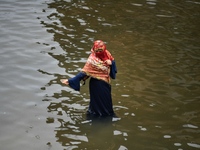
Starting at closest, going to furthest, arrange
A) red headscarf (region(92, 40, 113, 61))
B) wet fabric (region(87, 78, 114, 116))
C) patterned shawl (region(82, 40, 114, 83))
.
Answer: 1. red headscarf (region(92, 40, 113, 61))
2. patterned shawl (region(82, 40, 114, 83))
3. wet fabric (region(87, 78, 114, 116))

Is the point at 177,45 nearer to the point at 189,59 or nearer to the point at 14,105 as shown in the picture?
the point at 189,59

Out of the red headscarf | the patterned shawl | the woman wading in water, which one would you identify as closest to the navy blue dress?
the woman wading in water

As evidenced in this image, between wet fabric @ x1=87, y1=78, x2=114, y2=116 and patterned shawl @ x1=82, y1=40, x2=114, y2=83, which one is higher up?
patterned shawl @ x1=82, y1=40, x2=114, y2=83

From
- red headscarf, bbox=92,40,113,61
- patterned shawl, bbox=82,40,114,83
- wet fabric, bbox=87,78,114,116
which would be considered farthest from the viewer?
wet fabric, bbox=87,78,114,116

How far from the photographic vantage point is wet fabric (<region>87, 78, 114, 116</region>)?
6594 millimetres

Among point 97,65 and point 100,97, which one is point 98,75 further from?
point 100,97

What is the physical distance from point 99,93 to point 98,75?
38 cm

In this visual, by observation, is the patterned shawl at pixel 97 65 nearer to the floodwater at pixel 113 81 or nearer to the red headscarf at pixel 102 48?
the red headscarf at pixel 102 48

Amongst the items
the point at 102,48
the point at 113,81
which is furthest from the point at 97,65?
the point at 113,81

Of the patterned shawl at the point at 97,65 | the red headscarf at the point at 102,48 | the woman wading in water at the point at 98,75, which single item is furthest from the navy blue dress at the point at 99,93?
the red headscarf at the point at 102,48

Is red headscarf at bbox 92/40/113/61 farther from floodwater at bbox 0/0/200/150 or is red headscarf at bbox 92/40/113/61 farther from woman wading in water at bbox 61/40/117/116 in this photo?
floodwater at bbox 0/0/200/150

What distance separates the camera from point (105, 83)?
21.7 ft

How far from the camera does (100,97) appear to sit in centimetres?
666

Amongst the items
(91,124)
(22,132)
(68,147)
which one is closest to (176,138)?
(91,124)
